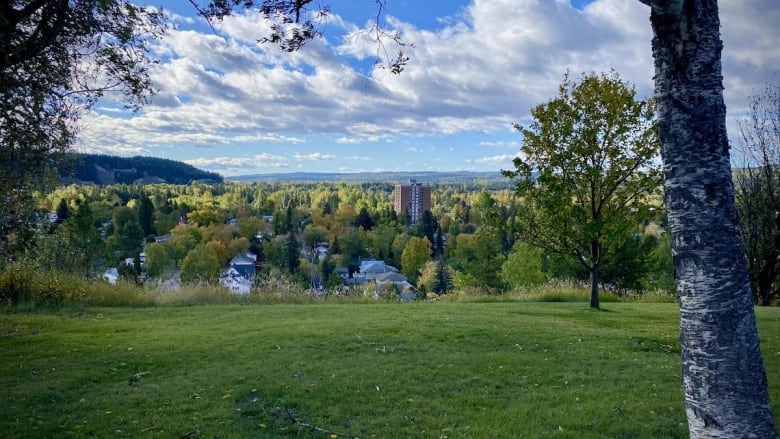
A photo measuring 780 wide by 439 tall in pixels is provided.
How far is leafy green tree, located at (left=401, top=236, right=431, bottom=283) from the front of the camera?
238 ft

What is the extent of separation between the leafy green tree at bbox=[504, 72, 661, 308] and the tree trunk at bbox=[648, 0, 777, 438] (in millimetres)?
10420

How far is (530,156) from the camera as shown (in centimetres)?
1402

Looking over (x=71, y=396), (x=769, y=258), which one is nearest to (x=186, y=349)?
(x=71, y=396)

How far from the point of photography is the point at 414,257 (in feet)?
238

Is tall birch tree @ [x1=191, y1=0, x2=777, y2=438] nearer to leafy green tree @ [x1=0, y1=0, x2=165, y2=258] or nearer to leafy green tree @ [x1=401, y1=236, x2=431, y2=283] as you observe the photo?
leafy green tree @ [x1=0, y1=0, x2=165, y2=258]

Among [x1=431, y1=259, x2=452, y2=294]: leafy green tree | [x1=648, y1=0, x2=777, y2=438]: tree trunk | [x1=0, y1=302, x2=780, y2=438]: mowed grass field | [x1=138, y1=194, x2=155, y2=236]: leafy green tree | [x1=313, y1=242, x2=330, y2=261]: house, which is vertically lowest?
[x1=313, y1=242, x2=330, y2=261]: house

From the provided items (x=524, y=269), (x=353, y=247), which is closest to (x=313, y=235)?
(x=353, y=247)

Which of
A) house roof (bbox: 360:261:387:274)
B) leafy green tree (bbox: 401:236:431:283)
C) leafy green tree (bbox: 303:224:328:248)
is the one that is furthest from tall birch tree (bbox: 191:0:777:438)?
leafy green tree (bbox: 303:224:328:248)

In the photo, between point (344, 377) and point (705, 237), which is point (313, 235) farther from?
point (705, 237)

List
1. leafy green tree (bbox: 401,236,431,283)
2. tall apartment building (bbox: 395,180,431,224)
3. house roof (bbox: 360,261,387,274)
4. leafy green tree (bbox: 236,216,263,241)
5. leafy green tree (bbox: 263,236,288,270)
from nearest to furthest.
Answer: leafy green tree (bbox: 263,236,288,270), house roof (bbox: 360,261,387,274), leafy green tree (bbox: 401,236,431,283), leafy green tree (bbox: 236,216,263,241), tall apartment building (bbox: 395,180,431,224)

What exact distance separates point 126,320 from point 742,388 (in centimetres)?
1197

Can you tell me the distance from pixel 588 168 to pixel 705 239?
10747mm

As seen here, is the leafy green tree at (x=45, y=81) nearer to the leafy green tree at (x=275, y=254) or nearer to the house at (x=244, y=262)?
the house at (x=244, y=262)

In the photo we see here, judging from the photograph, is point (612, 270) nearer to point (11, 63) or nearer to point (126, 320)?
point (126, 320)
